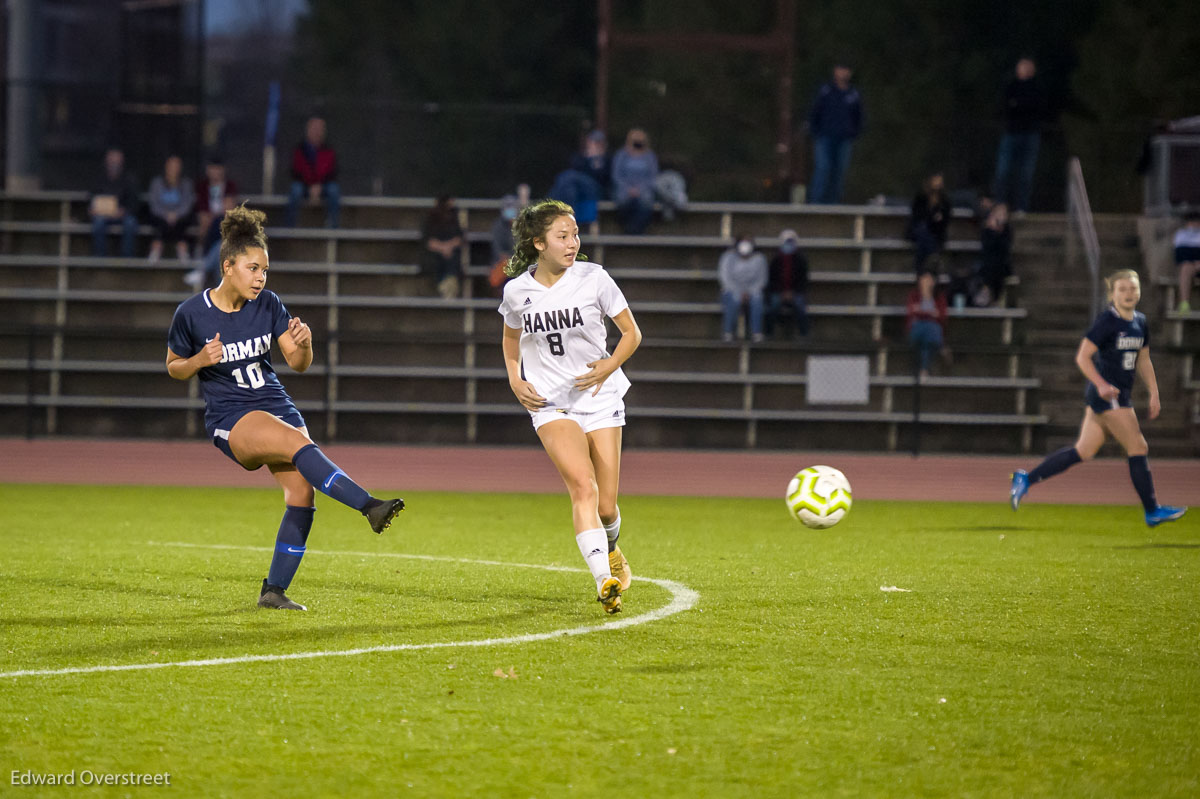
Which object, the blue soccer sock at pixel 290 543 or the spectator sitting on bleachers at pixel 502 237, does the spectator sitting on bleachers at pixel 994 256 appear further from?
the blue soccer sock at pixel 290 543

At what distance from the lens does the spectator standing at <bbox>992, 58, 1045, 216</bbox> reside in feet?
75.7

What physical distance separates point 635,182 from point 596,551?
16624mm

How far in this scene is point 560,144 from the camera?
2494 cm

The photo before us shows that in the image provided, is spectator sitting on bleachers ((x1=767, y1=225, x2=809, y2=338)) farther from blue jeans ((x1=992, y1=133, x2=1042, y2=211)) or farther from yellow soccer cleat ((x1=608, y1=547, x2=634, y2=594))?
yellow soccer cleat ((x1=608, y1=547, x2=634, y2=594))

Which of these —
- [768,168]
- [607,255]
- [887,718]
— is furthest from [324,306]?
[887,718]

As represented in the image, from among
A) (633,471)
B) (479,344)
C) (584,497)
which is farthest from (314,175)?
(584,497)

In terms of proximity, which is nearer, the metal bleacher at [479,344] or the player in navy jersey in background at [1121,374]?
the player in navy jersey in background at [1121,374]

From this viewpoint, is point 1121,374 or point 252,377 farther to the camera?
point 1121,374

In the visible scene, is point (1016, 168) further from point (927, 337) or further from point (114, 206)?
point (114, 206)

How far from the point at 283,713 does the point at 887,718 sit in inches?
83.1

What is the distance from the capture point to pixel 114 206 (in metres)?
23.0

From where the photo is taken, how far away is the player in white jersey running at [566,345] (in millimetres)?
7422

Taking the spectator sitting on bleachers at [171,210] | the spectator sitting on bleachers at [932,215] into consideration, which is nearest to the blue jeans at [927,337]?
the spectator sitting on bleachers at [932,215]

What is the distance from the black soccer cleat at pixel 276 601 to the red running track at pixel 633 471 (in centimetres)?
810
